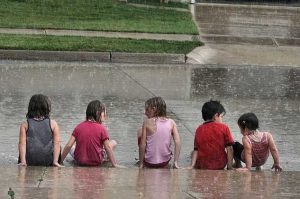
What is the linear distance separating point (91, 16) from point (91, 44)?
5171 mm

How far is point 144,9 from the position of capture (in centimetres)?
2434

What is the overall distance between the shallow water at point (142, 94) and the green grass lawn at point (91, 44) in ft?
2.37

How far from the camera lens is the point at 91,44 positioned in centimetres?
1736

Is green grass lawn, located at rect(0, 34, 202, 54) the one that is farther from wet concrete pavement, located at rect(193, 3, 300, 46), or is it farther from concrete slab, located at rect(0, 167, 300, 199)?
concrete slab, located at rect(0, 167, 300, 199)

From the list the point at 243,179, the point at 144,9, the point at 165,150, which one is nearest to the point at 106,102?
the point at 165,150

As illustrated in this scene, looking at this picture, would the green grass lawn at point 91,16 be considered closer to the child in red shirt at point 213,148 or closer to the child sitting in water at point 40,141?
the child in red shirt at point 213,148

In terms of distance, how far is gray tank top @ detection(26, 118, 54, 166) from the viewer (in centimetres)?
808

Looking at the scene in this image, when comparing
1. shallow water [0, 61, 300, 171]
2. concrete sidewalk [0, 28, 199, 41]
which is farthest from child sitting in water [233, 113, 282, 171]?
concrete sidewalk [0, 28, 199, 41]

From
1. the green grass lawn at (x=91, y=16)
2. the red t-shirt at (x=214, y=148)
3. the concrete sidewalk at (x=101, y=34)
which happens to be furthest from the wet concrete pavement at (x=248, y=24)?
the red t-shirt at (x=214, y=148)

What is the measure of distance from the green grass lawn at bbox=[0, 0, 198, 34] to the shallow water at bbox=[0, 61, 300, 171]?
3.93 m

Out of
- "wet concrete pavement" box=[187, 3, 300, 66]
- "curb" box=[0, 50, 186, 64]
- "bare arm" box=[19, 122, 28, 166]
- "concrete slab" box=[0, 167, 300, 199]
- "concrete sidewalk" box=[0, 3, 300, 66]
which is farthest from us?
"wet concrete pavement" box=[187, 3, 300, 66]

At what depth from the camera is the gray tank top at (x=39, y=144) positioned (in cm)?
808

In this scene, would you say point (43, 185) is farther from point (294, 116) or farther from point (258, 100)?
point (258, 100)

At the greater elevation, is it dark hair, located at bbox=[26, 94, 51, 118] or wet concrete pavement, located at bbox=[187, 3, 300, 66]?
wet concrete pavement, located at bbox=[187, 3, 300, 66]
